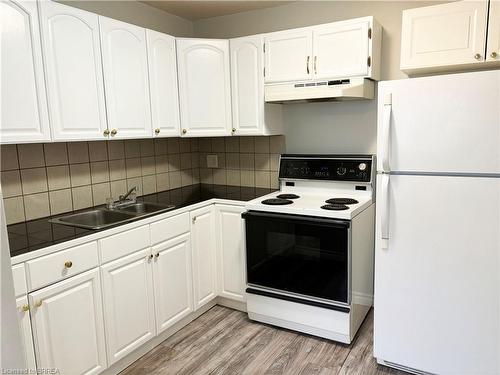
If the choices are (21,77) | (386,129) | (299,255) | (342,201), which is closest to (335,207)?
(342,201)

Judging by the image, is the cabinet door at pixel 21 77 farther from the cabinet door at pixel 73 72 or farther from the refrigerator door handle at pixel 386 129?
the refrigerator door handle at pixel 386 129

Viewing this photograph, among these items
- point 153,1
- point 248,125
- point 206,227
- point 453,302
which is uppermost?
point 153,1

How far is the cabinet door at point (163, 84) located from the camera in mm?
2539

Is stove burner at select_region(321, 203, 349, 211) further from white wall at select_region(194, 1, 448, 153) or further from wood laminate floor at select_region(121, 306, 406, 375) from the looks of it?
wood laminate floor at select_region(121, 306, 406, 375)

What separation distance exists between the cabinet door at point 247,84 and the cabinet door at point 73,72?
102cm

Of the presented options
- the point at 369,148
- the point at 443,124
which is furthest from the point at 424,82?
the point at 369,148

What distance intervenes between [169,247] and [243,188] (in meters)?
0.98

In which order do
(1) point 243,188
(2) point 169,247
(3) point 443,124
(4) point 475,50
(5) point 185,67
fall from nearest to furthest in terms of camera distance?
1. (3) point 443,124
2. (4) point 475,50
3. (2) point 169,247
4. (5) point 185,67
5. (1) point 243,188

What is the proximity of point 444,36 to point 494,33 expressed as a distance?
24 cm

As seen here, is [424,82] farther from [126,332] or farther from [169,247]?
[126,332]

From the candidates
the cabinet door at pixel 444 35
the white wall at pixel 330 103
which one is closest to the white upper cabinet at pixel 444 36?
the cabinet door at pixel 444 35

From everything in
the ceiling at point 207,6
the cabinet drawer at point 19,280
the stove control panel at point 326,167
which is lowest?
the cabinet drawer at point 19,280

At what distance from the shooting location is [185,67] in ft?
9.02

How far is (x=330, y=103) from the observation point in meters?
2.87
